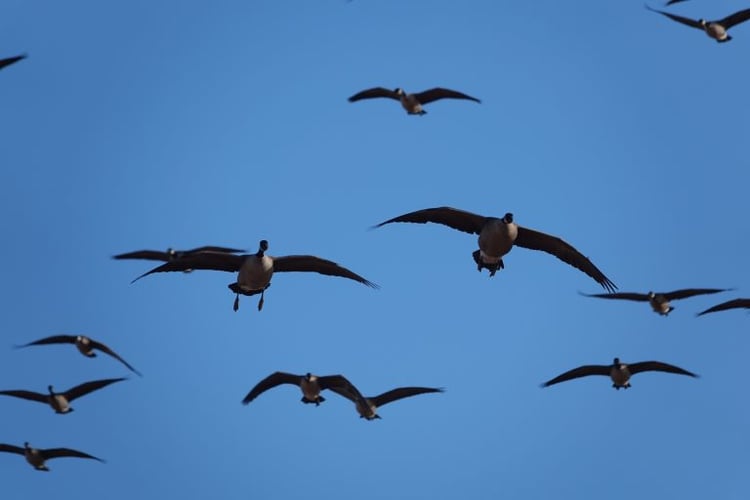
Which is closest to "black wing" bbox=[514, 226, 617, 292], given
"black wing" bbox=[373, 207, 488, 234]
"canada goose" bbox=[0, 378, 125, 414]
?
"black wing" bbox=[373, 207, 488, 234]

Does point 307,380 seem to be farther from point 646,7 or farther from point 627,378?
point 646,7

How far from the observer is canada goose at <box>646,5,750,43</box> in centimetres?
Answer: 3412

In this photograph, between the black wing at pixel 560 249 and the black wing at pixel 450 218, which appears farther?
the black wing at pixel 560 249

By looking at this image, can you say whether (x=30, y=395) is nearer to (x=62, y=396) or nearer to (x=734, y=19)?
(x=62, y=396)

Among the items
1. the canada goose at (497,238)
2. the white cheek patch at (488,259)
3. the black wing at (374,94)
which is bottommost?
the white cheek patch at (488,259)

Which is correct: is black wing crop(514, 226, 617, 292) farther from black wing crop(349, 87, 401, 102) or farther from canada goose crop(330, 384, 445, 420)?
black wing crop(349, 87, 401, 102)

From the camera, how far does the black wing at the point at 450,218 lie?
29.2 metres

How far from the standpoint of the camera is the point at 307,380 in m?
30.5

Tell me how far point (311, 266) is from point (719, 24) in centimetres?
1380

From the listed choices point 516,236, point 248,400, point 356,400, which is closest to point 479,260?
point 516,236

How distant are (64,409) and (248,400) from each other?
5516mm

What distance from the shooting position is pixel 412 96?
34.9m

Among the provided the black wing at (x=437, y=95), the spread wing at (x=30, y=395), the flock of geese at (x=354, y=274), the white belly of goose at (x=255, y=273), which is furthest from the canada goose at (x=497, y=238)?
the spread wing at (x=30, y=395)

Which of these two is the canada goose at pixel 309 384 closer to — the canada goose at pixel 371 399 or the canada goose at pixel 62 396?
the canada goose at pixel 371 399
